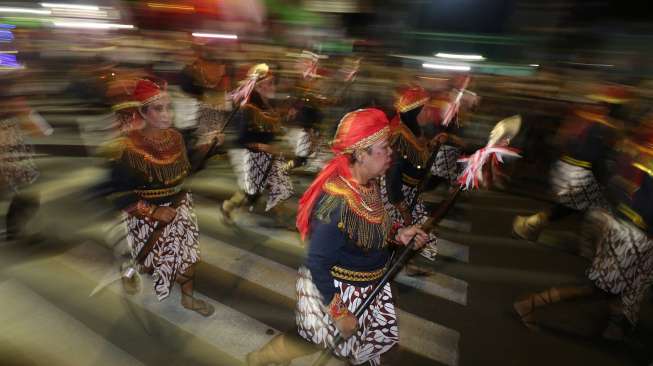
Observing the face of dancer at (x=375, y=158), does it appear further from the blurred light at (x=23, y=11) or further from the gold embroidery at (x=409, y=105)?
the blurred light at (x=23, y=11)

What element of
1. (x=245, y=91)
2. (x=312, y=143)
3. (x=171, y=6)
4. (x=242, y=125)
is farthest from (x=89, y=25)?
(x=242, y=125)

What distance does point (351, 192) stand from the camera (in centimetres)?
248

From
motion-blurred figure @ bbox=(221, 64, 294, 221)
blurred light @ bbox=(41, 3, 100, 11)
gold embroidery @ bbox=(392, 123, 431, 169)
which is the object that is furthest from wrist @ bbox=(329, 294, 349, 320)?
blurred light @ bbox=(41, 3, 100, 11)

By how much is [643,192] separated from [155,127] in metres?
4.02

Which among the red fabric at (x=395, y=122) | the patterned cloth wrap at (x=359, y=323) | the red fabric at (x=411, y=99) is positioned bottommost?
the patterned cloth wrap at (x=359, y=323)

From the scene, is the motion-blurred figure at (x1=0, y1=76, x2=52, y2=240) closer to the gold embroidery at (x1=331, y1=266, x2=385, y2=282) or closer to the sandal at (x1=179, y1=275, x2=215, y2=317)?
the sandal at (x1=179, y1=275, x2=215, y2=317)

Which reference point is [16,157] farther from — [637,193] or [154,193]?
[637,193]

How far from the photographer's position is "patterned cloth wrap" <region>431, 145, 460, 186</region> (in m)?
6.53

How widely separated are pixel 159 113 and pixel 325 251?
1.97 meters

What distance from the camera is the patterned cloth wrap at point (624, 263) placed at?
11.8ft

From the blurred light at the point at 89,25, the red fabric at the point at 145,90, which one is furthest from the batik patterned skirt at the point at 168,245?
the blurred light at the point at 89,25

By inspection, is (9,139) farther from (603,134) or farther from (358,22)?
(358,22)

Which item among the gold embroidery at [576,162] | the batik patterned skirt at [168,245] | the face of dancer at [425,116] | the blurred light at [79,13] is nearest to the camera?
the batik patterned skirt at [168,245]

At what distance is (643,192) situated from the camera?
3393 millimetres
